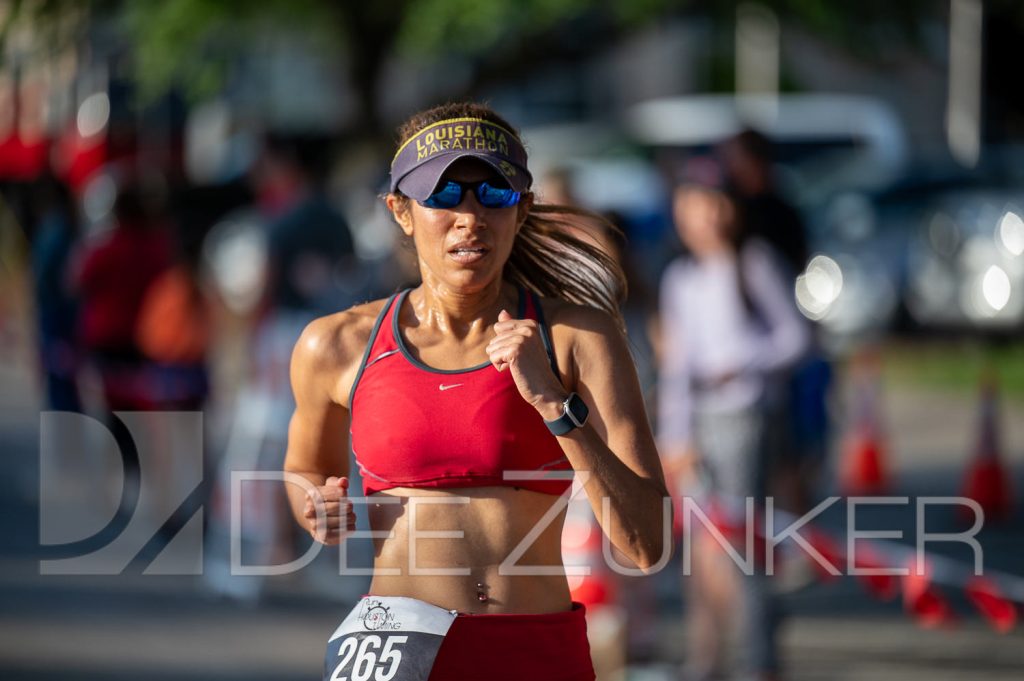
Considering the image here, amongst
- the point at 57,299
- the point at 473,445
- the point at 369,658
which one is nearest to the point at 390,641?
the point at 369,658

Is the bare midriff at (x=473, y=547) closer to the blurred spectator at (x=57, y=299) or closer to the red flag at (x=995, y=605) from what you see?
the red flag at (x=995, y=605)

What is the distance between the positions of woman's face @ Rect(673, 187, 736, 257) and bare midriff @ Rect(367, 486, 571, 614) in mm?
3338

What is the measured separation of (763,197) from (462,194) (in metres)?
4.10

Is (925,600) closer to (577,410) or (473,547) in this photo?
(473,547)

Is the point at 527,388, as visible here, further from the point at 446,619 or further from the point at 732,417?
the point at 732,417

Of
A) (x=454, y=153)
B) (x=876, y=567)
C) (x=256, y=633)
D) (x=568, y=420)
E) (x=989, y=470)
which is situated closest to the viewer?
(x=568, y=420)

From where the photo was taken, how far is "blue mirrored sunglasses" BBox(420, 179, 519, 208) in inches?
133

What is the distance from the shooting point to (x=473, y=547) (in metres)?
3.43

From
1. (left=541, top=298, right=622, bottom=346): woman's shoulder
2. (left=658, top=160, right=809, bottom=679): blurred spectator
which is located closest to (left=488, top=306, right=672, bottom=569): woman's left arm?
(left=541, top=298, right=622, bottom=346): woman's shoulder

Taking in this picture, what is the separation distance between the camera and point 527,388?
10.6 feet

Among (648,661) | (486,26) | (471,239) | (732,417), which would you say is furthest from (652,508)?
(486,26)

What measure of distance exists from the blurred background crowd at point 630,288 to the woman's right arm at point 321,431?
600 millimetres

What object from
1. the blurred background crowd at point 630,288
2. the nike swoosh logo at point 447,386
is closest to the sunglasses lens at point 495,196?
the nike swoosh logo at point 447,386

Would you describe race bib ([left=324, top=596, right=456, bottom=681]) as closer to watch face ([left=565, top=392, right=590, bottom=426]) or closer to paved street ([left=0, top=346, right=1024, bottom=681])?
watch face ([left=565, top=392, right=590, bottom=426])
